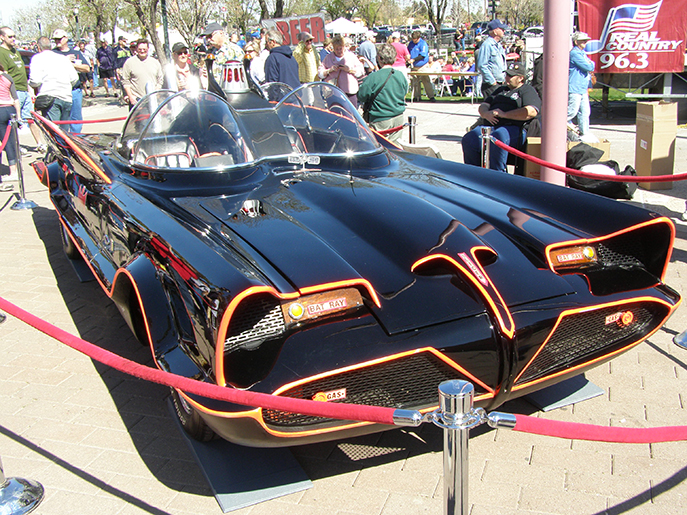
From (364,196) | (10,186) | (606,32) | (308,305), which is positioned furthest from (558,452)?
(606,32)

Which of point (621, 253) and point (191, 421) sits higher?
point (621, 253)

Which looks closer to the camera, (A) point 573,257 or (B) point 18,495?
(B) point 18,495

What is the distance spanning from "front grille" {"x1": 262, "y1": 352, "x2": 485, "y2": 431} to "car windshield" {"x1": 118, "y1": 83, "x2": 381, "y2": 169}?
187 cm

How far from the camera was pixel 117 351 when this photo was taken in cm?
383

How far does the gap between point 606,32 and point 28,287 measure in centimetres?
1046

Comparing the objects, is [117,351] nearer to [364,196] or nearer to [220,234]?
[220,234]

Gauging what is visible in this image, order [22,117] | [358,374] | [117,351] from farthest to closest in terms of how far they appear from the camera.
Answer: [22,117] < [117,351] < [358,374]

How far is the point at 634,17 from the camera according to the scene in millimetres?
10719

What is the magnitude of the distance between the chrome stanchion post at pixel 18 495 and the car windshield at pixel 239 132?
191 centimetres

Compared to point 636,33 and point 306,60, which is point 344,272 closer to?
point 306,60

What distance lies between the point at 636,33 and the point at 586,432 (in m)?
11.2

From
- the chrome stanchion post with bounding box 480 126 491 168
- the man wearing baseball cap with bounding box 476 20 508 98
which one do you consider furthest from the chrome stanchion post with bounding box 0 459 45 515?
the man wearing baseball cap with bounding box 476 20 508 98

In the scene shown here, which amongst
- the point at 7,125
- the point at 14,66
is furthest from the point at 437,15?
the point at 7,125

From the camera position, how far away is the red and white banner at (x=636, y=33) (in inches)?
417
